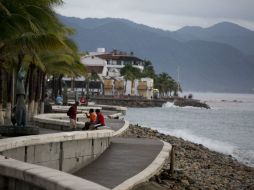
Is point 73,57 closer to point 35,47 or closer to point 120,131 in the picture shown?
point 120,131

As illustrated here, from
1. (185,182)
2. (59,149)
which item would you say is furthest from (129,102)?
(59,149)

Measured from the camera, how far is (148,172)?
1490 centimetres

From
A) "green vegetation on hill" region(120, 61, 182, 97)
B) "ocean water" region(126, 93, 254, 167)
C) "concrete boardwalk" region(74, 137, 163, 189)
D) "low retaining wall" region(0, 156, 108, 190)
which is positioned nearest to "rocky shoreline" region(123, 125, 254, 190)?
"concrete boardwalk" region(74, 137, 163, 189)

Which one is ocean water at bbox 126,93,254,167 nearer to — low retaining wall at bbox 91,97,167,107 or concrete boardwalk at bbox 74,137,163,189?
low retaining wall at bbox 91,97,167,107

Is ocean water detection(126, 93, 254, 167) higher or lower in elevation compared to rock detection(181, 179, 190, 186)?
lower

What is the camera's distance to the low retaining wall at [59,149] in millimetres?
13387

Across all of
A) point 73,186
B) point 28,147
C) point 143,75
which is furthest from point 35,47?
point 143,75

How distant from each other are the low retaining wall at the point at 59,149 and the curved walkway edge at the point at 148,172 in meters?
2.03

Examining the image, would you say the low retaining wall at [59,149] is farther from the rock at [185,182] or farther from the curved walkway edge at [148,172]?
the rock at [185,182]

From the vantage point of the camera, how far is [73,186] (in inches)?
276

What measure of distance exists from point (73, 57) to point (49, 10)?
18.2m

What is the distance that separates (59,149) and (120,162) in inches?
84.5

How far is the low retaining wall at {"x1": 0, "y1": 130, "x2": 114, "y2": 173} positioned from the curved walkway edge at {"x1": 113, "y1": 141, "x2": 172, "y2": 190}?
79.8 inches

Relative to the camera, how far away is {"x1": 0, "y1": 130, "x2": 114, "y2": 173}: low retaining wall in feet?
43.9
